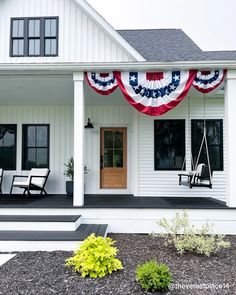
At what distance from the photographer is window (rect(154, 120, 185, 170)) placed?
306 inches

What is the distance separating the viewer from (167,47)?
29.1 ft

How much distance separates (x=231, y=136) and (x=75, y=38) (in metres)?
4.52

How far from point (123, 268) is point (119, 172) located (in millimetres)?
Answer: 4770

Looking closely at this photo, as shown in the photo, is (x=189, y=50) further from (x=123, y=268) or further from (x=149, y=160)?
(x=123, y=268)

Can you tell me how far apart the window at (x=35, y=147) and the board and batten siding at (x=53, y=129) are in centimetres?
14

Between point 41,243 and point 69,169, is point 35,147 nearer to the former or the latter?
point 69,169

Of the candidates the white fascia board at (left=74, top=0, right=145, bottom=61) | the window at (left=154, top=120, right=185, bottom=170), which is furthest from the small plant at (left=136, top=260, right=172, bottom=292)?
the white fascia board at (left=74, top=0, right=145, bottom=61)

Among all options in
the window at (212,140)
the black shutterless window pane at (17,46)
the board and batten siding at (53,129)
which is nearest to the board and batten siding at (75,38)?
the black shutterless window pane at (17,46)

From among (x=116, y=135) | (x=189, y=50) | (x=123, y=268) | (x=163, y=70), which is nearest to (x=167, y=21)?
(x=189, y=50)

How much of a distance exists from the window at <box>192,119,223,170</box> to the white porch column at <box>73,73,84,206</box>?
3616 mm

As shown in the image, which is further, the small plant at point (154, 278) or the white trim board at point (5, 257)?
the white trim board at point (5, 257)

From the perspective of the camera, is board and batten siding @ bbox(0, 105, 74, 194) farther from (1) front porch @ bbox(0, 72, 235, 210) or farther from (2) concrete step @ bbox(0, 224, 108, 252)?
(2) concrete step @ bbox(0, 224, 108, 252)

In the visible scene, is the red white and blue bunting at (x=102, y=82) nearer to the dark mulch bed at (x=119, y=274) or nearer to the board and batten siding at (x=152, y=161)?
the board and batten siding at (x=152, y=161)

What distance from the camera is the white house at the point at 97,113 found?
22.3ft
